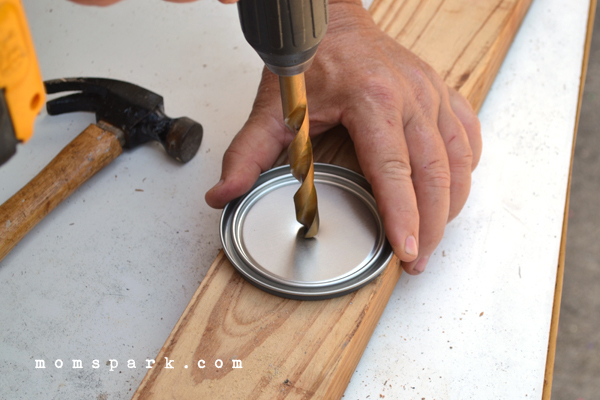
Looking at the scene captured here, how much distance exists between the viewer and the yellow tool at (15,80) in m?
0.41

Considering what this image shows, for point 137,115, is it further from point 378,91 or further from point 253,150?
point 378,91

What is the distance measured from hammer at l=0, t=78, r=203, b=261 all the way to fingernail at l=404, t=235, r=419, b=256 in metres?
0.58

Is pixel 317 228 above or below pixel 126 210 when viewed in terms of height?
above

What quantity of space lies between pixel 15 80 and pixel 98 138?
764 millimetres

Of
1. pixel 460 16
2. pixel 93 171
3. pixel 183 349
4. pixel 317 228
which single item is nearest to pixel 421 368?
pixel 317 228

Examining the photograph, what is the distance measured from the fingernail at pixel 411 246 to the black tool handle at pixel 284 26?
40 cm

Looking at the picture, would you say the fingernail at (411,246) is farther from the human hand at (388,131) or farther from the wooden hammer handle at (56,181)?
the wooden hammer handle at (56,181)

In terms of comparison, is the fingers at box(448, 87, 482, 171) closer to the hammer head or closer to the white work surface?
the white work surface

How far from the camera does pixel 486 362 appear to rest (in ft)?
2.98

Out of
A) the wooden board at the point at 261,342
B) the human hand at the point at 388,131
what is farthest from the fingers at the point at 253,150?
the wooden board at the point at 261,342

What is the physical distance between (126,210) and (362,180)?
54cm

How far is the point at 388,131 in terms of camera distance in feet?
3.18

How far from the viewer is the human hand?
3.03 ft

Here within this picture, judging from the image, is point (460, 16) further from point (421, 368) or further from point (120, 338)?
point (120, 338)
